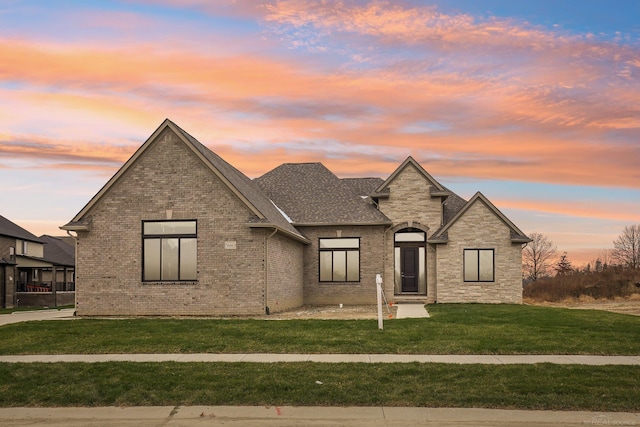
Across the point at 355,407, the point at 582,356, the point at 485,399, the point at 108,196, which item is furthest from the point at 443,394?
the point at 108,196

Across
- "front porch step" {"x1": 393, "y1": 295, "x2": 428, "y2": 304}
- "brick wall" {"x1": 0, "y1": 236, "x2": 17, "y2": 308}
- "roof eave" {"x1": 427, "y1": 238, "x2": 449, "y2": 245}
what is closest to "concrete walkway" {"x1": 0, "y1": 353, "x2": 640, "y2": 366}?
"roof eave" {"x1": 427, "y1": 238, "x2": 449, "y2": 245}

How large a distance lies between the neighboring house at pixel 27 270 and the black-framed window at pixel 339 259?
23397 mm

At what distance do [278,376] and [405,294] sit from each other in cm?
2158

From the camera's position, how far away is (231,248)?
77.6 feet

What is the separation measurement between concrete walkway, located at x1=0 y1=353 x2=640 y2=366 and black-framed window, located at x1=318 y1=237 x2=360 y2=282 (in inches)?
692

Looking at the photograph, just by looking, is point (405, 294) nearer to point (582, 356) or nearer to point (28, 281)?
point (582, 356)

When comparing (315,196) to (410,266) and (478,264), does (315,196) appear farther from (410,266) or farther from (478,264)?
(478,264)

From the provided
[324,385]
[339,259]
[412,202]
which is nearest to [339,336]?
[324,385]

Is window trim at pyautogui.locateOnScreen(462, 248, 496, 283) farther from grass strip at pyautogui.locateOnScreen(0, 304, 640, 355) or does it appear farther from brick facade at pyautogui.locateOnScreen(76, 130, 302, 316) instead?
brick facade at pyautogui.locateOnScreen(76, 130, 302, 316)

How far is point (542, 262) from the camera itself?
3351 inches

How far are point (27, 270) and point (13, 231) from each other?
16.3 feet

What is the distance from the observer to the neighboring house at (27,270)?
44125 mm

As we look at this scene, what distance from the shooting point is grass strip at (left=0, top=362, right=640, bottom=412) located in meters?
9.95

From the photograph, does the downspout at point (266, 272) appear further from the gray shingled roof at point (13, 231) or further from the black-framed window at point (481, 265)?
the gray shingled roof at point (13, 231)
